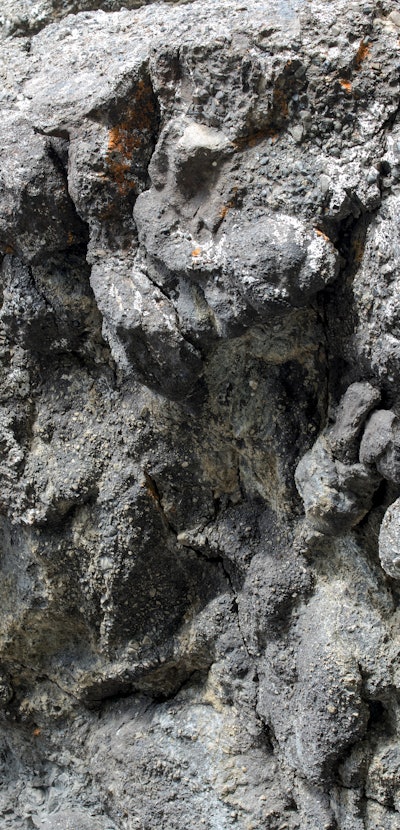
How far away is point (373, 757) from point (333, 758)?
56 mm

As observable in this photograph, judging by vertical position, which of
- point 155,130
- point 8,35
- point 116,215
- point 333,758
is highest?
point 8,35

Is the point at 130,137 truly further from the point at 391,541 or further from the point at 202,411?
the point at 391,541

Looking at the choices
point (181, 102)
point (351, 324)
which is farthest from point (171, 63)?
point (351, 324)

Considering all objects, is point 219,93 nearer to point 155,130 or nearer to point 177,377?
point 155,130

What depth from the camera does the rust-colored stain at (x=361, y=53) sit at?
1.10 meters

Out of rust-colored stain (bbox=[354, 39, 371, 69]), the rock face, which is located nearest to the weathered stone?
the rock face

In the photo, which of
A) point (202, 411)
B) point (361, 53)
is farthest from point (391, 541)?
point (361, 53)

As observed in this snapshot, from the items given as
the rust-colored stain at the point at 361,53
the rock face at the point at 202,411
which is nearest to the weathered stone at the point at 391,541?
the rock face at the point at 202,411

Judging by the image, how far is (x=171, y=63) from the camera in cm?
117

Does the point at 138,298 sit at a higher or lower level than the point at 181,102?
lower

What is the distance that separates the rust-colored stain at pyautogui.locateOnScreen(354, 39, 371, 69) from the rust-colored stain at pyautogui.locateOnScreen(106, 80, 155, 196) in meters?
0.27

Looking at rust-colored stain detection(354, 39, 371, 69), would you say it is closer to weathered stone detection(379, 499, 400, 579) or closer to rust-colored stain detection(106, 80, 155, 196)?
rust-colored stain detection(106, 80, 155, 196)

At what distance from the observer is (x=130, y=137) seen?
1.22 m

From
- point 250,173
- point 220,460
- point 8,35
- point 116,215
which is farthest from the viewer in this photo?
point 8,35
